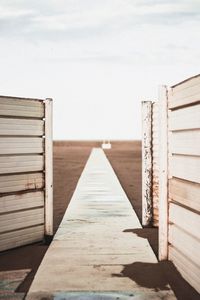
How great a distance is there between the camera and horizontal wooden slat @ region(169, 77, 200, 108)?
154 inches

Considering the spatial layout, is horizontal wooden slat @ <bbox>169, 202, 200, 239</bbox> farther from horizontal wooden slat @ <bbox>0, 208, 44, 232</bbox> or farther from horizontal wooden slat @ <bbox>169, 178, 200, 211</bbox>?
horizontal wooden slat @ <bbox>0, 208, 44, 232</bbox>

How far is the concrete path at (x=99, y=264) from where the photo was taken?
3.89 metres

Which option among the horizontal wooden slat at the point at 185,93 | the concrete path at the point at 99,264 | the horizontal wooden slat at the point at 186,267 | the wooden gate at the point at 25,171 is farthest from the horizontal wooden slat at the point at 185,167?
the wooden gate at the point at 25,171

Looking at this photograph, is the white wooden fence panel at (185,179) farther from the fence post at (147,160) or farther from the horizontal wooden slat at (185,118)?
the fence post at (147,160)

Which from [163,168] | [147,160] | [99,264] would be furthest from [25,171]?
[147,160]

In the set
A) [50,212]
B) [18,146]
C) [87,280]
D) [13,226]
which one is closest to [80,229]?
[50,212]

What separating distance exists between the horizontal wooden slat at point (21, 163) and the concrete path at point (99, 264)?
1250 mm

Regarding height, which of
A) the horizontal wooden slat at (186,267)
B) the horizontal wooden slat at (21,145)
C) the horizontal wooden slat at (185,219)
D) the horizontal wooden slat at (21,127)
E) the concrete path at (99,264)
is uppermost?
the horizontal wooden slat at (21,127)

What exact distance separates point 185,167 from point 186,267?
116 cm

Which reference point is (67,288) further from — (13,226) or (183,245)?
(13,226)

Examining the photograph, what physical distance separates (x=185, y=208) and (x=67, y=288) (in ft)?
5.29

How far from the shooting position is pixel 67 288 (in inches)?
156

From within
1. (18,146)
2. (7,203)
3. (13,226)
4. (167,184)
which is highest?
(18,146)

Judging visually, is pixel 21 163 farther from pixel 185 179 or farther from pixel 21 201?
pixel 185 179
